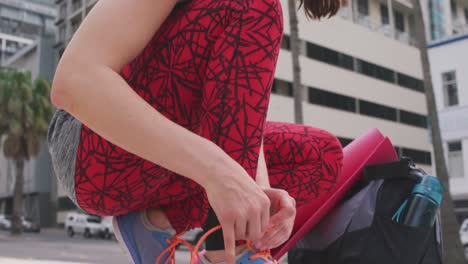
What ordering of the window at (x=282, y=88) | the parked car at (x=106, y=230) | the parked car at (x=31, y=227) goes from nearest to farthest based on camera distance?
1. the parked car at (x=106, y=230)
2. the window at (x=282, y=88)
3. the parked car at (x=31, y=227)

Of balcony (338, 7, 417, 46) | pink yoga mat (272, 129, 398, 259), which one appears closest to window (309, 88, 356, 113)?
balcony (338, 7, 417, 46)

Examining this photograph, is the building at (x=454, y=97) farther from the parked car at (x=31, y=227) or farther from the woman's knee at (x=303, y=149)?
the parked car at (x=31, y=227)

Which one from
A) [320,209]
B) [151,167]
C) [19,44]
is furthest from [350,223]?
[19,44]

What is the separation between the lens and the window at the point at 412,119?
2931 centimetres

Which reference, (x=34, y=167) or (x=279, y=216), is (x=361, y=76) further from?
(x=279, y=216)

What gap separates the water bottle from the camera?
1.37 meters

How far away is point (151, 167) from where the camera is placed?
879 millimetres

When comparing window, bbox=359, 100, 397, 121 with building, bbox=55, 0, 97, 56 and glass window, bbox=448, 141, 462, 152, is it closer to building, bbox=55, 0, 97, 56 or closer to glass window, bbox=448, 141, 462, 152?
glass window, bbox=448, 141, 462, 152

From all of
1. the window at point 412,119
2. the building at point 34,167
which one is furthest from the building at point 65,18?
the window at point 412,119

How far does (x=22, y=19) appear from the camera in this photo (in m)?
49.5

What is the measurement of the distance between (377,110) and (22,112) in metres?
17.6

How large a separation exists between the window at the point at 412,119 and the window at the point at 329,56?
16.7ft

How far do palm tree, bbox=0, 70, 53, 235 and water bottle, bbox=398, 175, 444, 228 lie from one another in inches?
849

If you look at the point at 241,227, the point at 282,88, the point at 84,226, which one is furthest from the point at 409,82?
the point at 241,227
